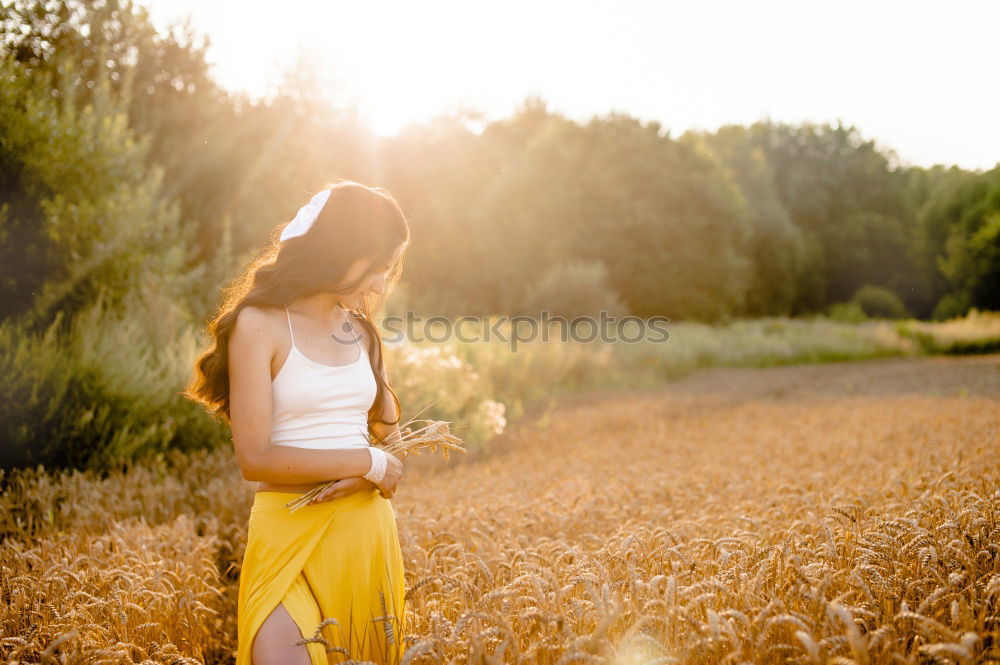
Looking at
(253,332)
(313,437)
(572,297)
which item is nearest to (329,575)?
(313,437)

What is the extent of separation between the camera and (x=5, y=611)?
2.55 metres

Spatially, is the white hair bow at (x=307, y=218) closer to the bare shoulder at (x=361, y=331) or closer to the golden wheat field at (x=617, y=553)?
the bare shoulder at (x=361, y=331)

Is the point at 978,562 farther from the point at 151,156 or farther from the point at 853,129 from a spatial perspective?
the point at 853,129

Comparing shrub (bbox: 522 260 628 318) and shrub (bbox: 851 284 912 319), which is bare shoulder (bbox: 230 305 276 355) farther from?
shrub (bbox: 851 284 912 319)

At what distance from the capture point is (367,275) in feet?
8.01

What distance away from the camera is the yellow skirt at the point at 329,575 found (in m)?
2.13

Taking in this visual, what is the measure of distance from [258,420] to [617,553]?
4.57ft

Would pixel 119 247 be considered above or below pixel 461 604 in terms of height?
above

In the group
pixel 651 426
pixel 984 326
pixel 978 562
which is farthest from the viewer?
pixel 984 326

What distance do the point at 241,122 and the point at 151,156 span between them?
192 cm

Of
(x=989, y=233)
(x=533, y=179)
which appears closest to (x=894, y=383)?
(x=533, y=179)

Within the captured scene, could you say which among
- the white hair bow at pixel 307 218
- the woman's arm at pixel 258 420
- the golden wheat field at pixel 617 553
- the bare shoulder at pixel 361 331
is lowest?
the golden wheat field at pixel 617 553

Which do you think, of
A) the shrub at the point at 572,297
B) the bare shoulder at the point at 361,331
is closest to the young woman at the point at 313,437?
the bare shoulder at the point at 361,331

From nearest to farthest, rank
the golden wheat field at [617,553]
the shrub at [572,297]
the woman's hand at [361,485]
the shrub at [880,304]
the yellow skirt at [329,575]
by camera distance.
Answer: the golden wheat field at [617,553], the yellow skirt at [329,575], the woman's hand at [361,485], the shrub at [572,297], the shrub at [880,304]
